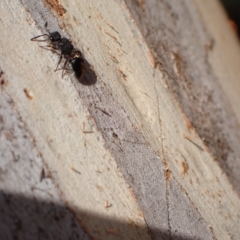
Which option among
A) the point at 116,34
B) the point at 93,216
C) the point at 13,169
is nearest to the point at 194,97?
the point at 116,34

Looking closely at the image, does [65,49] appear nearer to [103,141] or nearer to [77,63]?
[77,63]

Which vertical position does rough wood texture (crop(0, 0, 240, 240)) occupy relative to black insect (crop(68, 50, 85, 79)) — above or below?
below

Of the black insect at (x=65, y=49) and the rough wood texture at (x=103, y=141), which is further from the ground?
the black insect at (x=65, y=49)

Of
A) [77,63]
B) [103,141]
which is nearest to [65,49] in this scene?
[77,63]

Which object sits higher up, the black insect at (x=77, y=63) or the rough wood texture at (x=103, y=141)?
the black insect at (x=77, y=63)

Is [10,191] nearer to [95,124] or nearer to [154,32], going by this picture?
[95,124]
